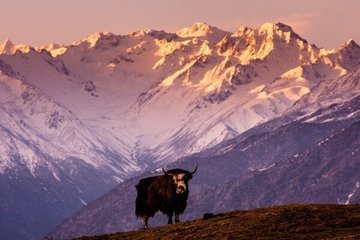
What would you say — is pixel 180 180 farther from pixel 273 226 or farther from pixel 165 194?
pixel 273 226

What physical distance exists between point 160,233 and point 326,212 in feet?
40.8

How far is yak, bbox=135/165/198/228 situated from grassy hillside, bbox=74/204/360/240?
6.09m

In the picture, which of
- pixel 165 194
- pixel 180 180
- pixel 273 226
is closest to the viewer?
pixel 273 226

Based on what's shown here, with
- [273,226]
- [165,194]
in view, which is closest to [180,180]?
[165,194]

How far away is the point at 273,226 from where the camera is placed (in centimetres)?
9581

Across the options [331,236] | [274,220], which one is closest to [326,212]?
[274,220]

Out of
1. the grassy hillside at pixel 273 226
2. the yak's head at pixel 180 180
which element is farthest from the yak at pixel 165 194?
the grassy hillside at pixel 273 226

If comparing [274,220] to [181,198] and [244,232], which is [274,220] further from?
[181,198]

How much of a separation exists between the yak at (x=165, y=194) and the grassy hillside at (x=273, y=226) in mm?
6089

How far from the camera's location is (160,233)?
10131cm

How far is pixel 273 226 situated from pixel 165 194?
1978 centimetres

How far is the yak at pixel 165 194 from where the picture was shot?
11119cm

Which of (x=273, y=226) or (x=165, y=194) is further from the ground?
(x=165, y=194)

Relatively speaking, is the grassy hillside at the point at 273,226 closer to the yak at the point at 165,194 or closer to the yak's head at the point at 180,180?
the yak's head at the point at 180,180
